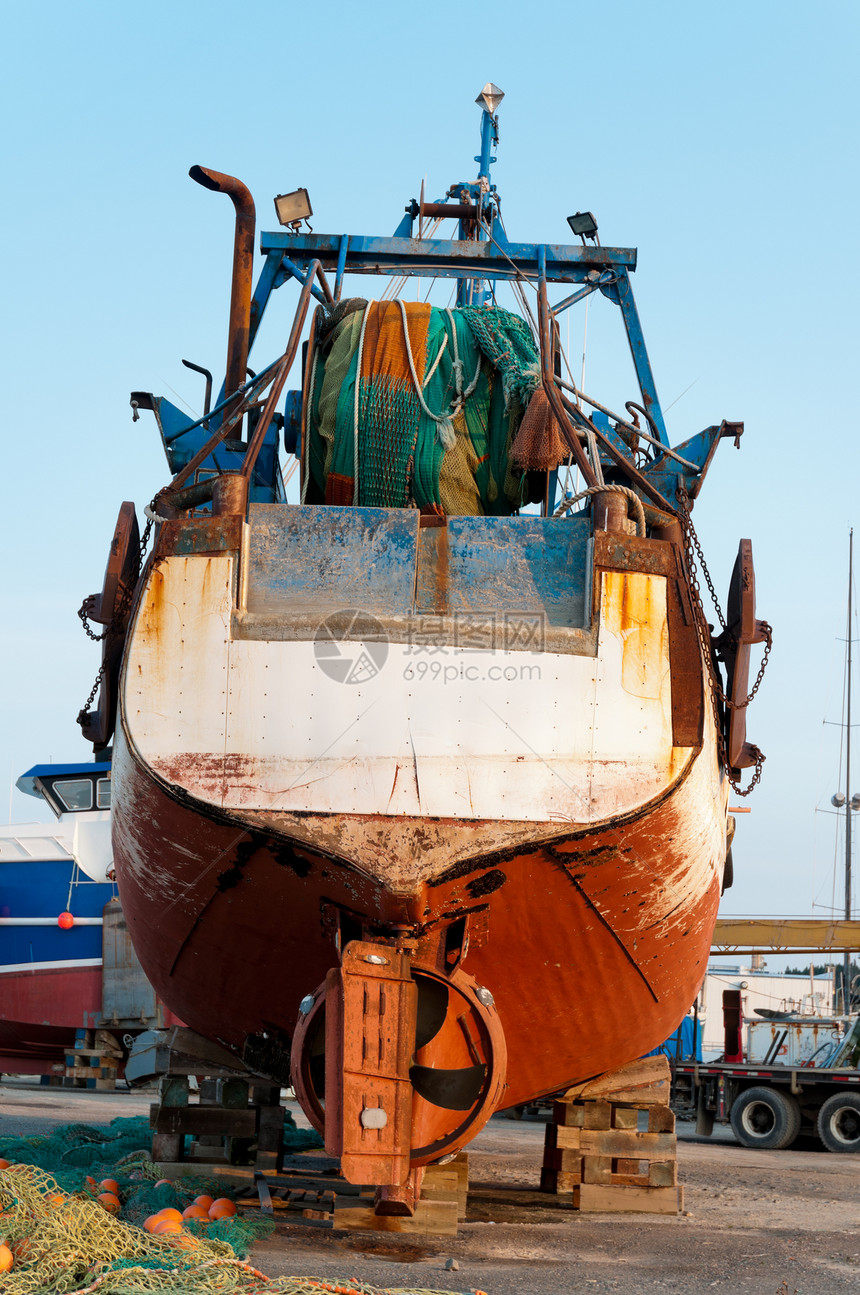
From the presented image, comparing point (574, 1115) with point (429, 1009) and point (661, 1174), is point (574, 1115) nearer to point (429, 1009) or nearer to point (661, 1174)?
point (661, 1174)

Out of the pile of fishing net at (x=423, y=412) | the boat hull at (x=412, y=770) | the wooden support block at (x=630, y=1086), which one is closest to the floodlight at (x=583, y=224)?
the pile of fishing net at (x=423, y=412)

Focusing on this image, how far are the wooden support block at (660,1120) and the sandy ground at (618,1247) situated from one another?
470 millimetres

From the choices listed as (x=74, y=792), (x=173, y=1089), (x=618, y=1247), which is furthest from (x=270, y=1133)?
(x=74, y=792)

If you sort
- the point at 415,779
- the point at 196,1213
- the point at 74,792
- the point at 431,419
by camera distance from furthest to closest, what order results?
1. the point at 74,792
2. the point at 431,419
3. the point at 196,1213
4. the point at 415,779

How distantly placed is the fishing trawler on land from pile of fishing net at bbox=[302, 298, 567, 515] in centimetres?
47

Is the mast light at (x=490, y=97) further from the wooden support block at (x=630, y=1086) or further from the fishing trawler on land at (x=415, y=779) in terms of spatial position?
the wooden support block at (x=630, y=1086)

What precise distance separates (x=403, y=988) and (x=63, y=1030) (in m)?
13.6

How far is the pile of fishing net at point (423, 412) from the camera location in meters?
6.68

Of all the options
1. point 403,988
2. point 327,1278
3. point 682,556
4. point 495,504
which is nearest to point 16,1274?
point 327,1278

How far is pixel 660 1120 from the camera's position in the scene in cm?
724

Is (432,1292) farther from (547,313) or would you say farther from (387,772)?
(547,313)

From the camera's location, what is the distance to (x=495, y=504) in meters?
6.89

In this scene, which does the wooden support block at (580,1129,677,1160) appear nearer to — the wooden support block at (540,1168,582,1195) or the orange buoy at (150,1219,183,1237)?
the wooden support block at (540,1168,582,1195)

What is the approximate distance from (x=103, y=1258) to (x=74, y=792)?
1432 cm
